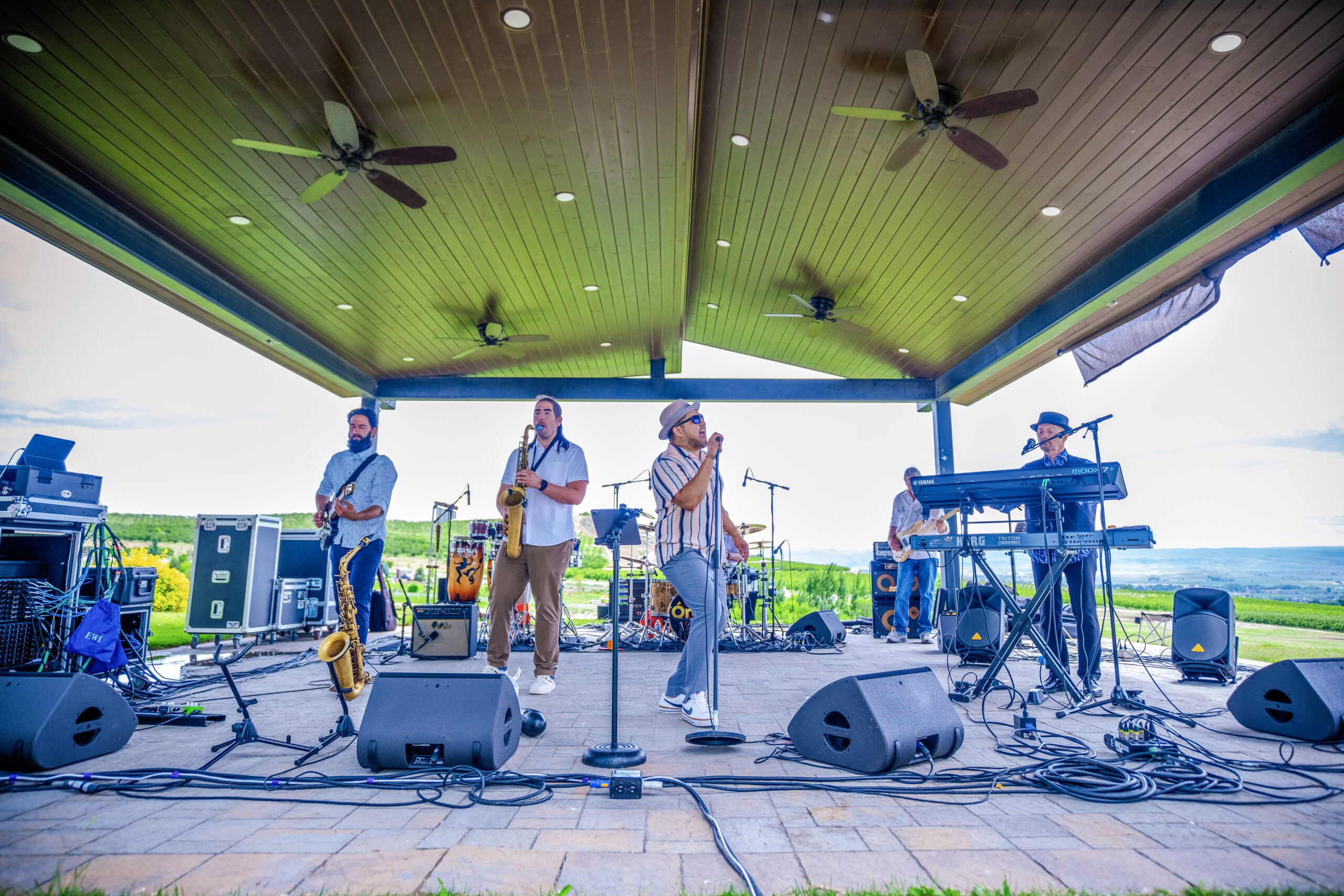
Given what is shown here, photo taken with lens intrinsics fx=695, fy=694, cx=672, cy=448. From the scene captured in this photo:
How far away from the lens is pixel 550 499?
12.6 feet

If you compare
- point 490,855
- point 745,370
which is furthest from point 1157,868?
point 745,370

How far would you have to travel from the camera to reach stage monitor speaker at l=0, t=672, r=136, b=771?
218 centimetres

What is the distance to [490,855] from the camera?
161 cm

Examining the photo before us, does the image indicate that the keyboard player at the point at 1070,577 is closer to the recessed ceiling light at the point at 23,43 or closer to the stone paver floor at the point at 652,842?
the stone paver floor at the point at 652,842

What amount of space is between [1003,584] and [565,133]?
366cm

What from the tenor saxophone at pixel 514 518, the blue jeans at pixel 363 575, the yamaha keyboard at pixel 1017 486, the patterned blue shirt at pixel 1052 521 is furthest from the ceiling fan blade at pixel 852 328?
the blue jeans at pixel 363 575

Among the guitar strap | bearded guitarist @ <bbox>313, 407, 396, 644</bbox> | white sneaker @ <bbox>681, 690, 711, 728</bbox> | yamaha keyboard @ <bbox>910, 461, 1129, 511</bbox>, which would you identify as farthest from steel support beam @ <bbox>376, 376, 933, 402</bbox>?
white sneaker @ <bbox>681, 690, 711, 728</bbox>

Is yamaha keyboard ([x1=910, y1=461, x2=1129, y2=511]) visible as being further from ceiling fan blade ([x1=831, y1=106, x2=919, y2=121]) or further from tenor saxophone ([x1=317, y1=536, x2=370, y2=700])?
tenor saxophone ([x1=317, y1=536, x2=370, y2=700])

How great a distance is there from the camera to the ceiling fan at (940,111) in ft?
11.2

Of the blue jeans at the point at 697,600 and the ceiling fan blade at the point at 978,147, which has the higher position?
the ceiling fan blade at the point at 978,147

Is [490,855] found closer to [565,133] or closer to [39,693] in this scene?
[39,693]

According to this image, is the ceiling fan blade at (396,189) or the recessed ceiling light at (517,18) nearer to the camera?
the recessed ceiling light at (517,18)

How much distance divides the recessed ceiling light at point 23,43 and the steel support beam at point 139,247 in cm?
101

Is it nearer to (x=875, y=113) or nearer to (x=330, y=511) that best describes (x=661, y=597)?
(x=330, y=511)
